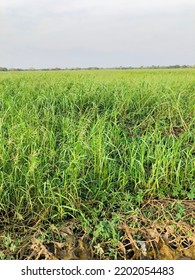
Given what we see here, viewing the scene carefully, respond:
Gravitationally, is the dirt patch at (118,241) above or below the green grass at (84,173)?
below

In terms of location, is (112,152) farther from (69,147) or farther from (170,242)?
(170,242)

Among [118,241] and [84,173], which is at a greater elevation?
[84,173]

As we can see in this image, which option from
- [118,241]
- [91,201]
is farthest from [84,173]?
[118,241]

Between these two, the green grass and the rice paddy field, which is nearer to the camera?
the rice paddy field

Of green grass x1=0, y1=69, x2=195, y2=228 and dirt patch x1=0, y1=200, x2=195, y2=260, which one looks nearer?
dirt patch x1=0, y1=200, x2=195, y2=260

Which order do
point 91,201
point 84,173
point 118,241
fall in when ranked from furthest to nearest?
point 84,173 < point 91,201 < point 118,241

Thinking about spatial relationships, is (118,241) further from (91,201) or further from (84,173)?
(84,173)

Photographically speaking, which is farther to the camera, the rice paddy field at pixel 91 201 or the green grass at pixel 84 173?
the green grass at pixel 84 173

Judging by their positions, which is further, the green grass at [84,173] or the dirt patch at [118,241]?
the green grass at [84,173]

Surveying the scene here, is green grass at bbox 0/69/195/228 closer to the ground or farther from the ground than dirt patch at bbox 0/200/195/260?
farther from the ground
